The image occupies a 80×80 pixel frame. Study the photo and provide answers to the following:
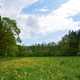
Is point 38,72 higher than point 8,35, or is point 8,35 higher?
point 8,35

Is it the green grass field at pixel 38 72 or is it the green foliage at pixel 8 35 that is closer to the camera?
the green grass field at pixel 38 72

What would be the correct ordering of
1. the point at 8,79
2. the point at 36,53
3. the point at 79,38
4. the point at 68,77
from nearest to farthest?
1. the point at 8,79
2. the point at 68,77
3. the point at 36,53
4. the point at 79,38

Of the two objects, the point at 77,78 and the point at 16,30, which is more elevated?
the point at 16,30

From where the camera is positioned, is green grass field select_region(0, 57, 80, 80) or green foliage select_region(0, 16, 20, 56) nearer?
green grass field select_region(0, 57, 80, 80)

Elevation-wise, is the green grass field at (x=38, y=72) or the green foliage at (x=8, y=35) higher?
the green foliage at (x=8, y=35)

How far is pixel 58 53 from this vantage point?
5528 cm

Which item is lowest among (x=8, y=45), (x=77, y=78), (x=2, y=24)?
(x=77, y=78)

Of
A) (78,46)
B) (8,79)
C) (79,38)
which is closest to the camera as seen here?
(8,79)

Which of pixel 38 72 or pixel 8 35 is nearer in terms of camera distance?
pixel 38 72

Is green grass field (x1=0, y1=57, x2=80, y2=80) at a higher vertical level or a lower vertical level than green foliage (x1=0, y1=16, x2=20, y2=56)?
lower

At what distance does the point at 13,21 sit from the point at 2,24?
5.54 ft

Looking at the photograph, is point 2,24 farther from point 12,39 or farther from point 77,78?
point 77,78

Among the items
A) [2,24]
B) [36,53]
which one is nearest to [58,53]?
[36,53]

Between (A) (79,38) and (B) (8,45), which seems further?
(A) (79,38)
